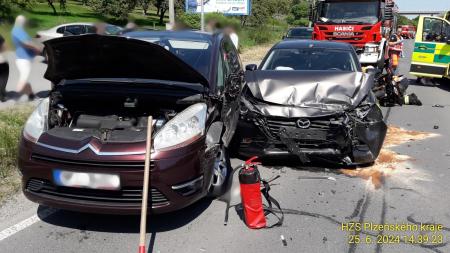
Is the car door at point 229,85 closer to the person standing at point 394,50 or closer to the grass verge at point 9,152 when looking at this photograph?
the grass verge at point 9,152

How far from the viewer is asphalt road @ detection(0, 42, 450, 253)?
3539mm

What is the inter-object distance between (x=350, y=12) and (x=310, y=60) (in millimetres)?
9209

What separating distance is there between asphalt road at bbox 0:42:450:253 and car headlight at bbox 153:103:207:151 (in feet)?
2.60

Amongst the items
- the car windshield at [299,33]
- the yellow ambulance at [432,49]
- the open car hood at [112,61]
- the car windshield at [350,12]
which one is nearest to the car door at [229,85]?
the open car hood at [112,61]

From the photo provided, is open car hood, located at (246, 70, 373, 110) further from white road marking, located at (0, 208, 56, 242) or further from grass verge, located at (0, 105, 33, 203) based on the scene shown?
grass verge, located at (0, 105, 33, 203)

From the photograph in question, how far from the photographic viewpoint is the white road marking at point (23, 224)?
3.68 metres

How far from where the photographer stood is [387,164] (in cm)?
572

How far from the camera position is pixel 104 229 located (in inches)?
149

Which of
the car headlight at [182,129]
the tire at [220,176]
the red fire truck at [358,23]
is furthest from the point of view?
the red fire truck at [358,23]

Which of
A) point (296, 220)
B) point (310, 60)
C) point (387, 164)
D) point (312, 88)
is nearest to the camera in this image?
point (296, 220)

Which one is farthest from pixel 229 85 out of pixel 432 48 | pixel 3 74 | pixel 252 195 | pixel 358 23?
pixel 358 23

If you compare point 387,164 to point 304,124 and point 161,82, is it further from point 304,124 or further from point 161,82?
point 161,82

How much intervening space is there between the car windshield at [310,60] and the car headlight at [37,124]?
12.7ft

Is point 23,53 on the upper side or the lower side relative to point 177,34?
lower
